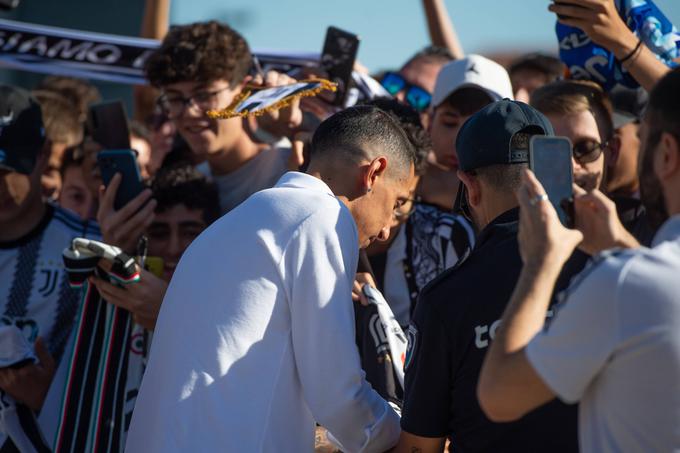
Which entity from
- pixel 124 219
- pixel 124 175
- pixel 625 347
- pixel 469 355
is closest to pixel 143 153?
pixel 124 175

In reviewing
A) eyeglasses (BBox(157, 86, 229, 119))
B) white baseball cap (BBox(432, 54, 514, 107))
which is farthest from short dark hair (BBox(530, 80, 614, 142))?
eyeglasses (BBox(157, 86, 229, 119))

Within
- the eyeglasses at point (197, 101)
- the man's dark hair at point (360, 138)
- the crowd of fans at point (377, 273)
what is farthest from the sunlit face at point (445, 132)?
the man's dark hair at point (360, 138)

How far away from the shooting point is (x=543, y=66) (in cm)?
622

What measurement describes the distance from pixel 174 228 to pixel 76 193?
6.03 feet

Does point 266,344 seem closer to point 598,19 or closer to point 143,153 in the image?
point 598,19

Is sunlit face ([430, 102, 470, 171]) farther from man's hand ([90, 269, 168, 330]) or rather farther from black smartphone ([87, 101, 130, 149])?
man's hand ([90, 269, 168, 330])

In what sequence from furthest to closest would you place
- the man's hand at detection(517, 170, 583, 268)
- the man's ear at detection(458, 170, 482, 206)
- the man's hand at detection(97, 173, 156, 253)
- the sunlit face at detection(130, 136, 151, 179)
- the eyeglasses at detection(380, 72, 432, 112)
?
the sunlit face at detection(130, 136, 151, 179) → the eyeglasses at detection(380, 72, 432, 112) → the man's hand at detection(97, 173, 156, 253) → the man's ear at detection(458, 170, 482, 206) → the man's hand at detection(517, 170, 583, 268)

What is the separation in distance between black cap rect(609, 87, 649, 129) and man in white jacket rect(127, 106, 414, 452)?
217cm

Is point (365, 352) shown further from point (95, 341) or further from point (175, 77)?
point (175, 77)

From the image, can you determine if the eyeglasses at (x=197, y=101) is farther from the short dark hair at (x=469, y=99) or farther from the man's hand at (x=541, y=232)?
the man's hand at (x=541, y=232)

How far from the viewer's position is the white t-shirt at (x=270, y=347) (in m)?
2.73

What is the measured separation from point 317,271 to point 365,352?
0.82 metres

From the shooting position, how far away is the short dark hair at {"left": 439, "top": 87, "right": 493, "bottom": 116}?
4.73 m

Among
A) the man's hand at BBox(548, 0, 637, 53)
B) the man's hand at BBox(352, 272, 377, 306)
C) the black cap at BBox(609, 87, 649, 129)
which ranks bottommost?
the man's hand at BBox(352, 272, 377, 306)
